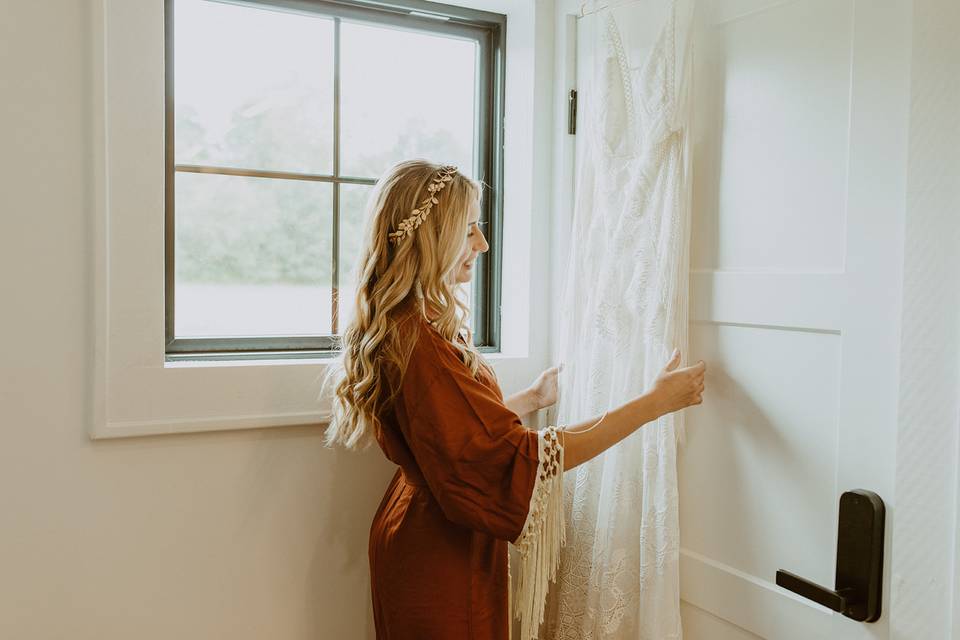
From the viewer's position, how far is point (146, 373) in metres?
1.53

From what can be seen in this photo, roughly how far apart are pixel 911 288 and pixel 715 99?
0.54 m

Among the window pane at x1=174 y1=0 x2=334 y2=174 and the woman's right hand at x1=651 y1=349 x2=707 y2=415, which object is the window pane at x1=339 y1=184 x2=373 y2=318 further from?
the woman's right hand at x1=651 y1=349 x2=707 y2=415

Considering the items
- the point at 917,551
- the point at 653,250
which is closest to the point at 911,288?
the point at 917,551

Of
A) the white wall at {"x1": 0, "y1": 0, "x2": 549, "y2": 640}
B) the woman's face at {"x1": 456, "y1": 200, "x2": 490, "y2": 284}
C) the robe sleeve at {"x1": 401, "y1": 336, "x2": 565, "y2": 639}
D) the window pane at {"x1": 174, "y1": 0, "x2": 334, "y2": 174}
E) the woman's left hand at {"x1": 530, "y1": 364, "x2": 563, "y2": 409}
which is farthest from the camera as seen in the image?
the woman's left hand at {"x1": 530, "y1": 364, "x2": 563, "y2": 409}

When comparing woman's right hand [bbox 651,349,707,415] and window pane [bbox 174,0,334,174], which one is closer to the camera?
woman's right hand [bbox 651,349,707,415]

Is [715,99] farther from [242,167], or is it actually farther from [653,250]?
[242,167]

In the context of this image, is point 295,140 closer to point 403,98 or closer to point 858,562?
point 403,98

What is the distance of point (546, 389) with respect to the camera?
1.85 meters

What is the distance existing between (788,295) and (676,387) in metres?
0.24

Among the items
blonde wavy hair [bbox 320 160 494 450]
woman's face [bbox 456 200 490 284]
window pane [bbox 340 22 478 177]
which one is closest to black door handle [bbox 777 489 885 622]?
blonde wavy hair [bbox 320 160 494 450]

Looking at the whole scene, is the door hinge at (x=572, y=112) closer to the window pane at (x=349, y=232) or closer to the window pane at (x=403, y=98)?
the window pane at (x=403, y=98)

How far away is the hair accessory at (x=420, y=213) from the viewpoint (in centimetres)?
144

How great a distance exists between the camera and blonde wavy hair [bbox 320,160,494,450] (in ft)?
4.60

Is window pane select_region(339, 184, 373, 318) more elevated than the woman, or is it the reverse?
window pane select_region(339, 184, 373, 318)
